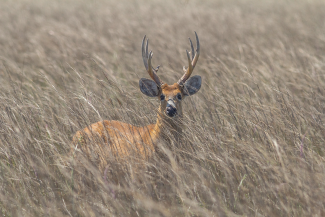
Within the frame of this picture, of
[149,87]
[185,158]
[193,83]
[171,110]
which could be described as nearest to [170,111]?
[171,110]

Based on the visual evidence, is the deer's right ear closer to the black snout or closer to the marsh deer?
the marsh deer

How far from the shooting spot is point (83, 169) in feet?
10.4

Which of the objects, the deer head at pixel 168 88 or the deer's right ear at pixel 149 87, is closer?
the deer head at pixel 168 88

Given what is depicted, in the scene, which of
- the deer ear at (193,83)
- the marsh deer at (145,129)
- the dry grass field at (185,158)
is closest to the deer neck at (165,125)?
the marsh deer at (145,129)

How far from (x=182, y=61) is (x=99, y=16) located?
6.05 meters

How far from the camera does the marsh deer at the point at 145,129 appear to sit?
11.4ft

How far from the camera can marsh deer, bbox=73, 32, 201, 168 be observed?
347 cm

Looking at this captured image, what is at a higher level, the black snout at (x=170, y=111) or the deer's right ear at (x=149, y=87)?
the deer's right ear at (x=149, y=87)

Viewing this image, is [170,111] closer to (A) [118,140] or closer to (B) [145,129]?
(B) [145,129]

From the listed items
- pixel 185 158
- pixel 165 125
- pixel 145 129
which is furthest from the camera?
pixel 145 129

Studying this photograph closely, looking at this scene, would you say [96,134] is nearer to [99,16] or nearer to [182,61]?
[182,61]

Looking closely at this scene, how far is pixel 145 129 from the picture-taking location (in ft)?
13.6

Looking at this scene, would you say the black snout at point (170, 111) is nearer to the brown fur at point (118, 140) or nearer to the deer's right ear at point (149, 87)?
the brown fur at point (118, 140)

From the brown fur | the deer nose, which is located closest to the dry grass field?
the brown fur
